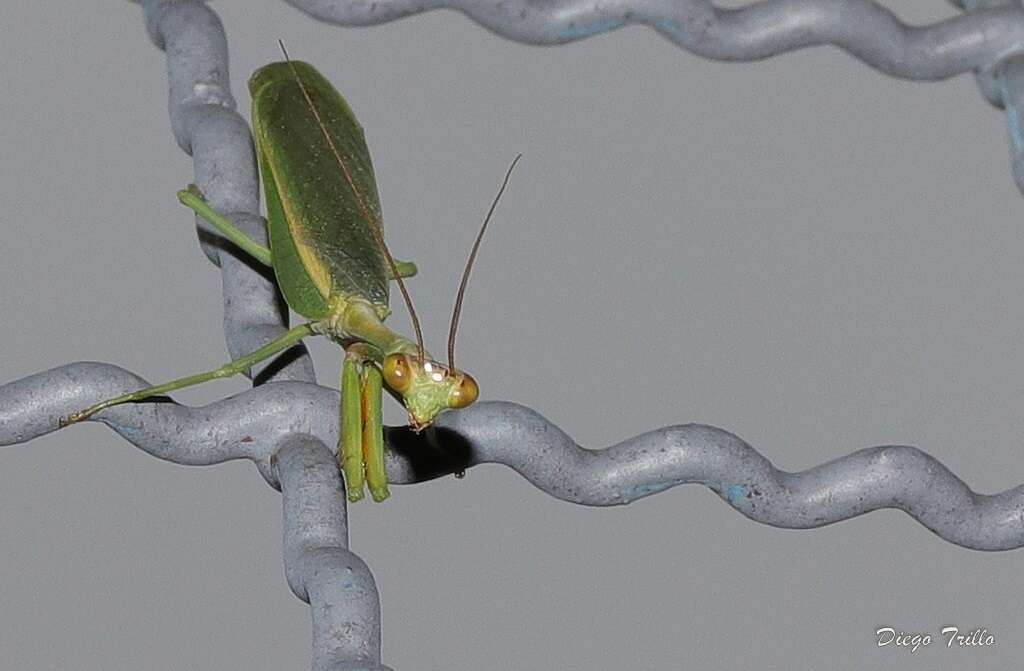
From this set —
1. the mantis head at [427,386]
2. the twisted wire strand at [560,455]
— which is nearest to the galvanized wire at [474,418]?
the twisted wire strand at [560,455]

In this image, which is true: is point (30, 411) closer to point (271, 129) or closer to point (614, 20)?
point (271, 129)

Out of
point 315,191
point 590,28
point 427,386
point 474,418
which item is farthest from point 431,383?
point 590,28

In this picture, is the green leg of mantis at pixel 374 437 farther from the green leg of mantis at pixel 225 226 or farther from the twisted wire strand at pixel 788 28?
the twisted wire strand at pixel 788 28

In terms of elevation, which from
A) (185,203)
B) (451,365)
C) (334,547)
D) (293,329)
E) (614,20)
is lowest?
(334,547)

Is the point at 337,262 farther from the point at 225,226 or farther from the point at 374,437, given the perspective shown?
the point at 374,437

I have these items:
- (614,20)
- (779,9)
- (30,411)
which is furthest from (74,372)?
(779,9)

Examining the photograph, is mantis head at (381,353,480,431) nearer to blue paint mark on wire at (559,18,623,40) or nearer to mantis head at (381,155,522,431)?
mantis head at (381,155,522,431)
